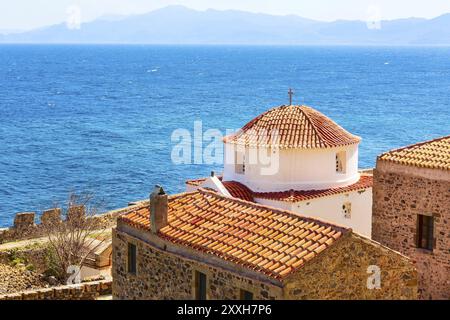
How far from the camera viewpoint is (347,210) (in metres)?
28.4

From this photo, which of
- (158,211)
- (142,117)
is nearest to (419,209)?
(158,211)

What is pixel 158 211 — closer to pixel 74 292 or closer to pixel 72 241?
pixel 74 292

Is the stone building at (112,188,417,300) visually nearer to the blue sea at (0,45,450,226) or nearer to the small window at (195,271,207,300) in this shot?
the small window at (195,271,207,300)

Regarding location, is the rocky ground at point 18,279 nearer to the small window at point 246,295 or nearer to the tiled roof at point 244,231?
the tiled roof at point 244,231

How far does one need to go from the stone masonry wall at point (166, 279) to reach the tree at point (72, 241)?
11.5 meters

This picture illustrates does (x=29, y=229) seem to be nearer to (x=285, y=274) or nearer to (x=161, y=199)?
(x=161, y=199)

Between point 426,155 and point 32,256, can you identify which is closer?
point 426,155

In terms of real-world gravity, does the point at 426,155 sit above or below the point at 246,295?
above

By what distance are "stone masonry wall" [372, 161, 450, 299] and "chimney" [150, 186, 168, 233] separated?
747 centimetres

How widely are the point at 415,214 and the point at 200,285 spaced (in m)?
8.18

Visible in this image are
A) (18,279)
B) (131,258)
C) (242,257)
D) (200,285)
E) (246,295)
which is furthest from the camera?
(18,279)

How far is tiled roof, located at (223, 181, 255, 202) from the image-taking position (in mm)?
27469

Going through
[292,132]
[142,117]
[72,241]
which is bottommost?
[142,117]
